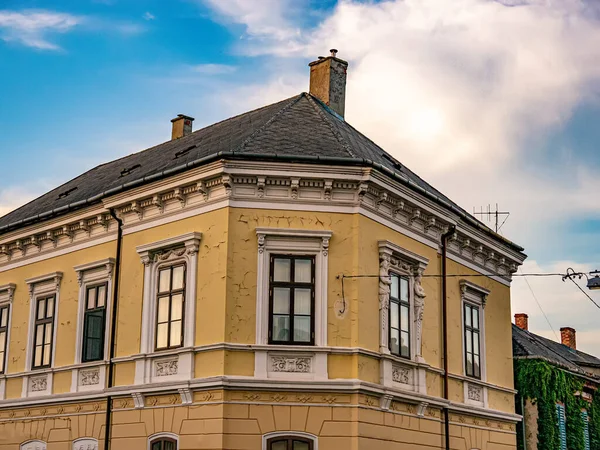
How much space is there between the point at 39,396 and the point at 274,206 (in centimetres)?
788

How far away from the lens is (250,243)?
726 inches

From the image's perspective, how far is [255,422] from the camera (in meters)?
17.5

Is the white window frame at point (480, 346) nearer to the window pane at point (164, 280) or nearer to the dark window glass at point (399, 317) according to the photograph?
the dark window glass at point (399, 317)

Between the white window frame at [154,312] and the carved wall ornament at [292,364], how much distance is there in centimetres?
168

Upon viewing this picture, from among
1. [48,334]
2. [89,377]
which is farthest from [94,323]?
[48,334]

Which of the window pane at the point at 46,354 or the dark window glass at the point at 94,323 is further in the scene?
the window pane at the point at 46,354

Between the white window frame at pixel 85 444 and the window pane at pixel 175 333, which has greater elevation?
the window pane at pixel 175 333

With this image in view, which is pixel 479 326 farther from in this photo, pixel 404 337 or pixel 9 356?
pixel 9 356

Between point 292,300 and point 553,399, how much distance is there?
46.4ft

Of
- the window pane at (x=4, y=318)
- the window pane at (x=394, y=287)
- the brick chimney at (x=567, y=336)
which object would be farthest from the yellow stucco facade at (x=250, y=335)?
the brick chimney at (x=567, y=336)

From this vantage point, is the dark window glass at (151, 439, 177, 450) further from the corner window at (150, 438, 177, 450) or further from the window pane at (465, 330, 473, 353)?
the window pane at (465, 330, 473, 353)

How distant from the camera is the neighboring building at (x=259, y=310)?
17812 millimetres

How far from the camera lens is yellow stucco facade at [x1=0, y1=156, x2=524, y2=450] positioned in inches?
697

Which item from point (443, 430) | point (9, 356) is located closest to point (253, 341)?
point (443, 430)
